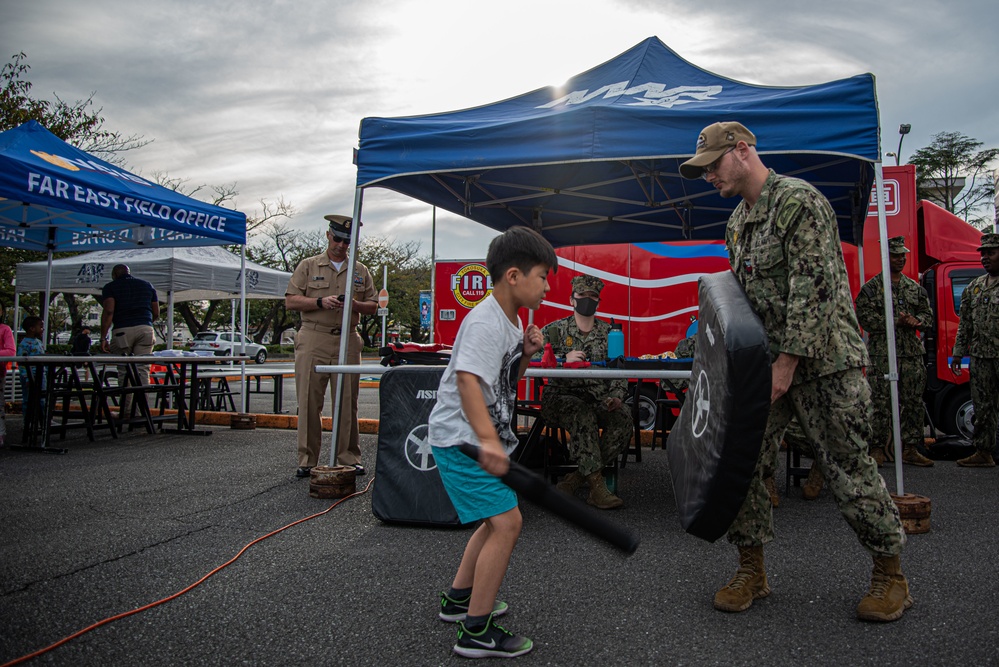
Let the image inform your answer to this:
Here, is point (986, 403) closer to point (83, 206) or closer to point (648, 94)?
point (648, 94)

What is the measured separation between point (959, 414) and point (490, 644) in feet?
25.3

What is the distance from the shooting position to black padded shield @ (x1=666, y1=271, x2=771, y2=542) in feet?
7.90

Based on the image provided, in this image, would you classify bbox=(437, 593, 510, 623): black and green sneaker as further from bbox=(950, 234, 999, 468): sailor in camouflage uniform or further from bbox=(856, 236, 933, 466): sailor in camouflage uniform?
bbox=(950, 234, 999, 468): sailor in camouflage uniform

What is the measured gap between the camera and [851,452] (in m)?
2.77

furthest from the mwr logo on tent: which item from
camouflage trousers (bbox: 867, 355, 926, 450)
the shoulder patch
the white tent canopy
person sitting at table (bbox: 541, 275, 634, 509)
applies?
the white tent canopy

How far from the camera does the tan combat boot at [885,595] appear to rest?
2.80 m

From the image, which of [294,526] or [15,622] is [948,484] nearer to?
[294,526]

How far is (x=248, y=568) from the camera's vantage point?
3535 millimetres

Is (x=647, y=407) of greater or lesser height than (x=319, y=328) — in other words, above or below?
below

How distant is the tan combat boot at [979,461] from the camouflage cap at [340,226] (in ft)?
20.0

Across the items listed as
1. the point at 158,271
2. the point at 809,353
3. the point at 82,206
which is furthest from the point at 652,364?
the point at 158,271

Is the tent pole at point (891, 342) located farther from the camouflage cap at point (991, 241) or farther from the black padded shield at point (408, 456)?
the camouflage cap at point (991, 241)

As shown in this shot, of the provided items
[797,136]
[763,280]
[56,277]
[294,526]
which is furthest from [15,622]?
[56,277]

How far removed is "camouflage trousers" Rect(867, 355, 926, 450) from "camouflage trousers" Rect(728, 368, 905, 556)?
4303 millimetres
